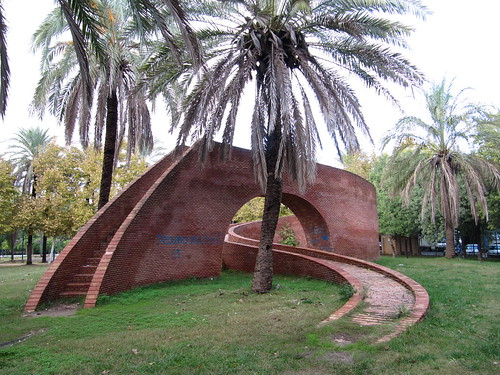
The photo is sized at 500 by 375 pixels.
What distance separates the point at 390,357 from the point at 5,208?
90.1 ft

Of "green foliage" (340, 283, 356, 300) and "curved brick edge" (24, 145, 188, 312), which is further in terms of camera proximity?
"curved brick edge" (24, 145, 188, 312)

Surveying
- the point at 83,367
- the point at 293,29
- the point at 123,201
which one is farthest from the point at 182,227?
the point at 83,367

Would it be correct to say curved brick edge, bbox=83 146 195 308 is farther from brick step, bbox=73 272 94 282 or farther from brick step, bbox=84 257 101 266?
brick step, bbox=84 257 101 266

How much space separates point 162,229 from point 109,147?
347 centimetres

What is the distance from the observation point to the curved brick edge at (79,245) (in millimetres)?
9219

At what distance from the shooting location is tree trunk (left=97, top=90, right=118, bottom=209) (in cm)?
1290

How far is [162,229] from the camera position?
39.2 feet

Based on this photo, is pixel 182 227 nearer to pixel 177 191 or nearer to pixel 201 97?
pixel 177 191

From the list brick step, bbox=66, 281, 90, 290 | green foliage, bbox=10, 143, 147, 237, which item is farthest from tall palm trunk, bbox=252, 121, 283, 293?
green foliage, bbox=10, 143, 147, 237

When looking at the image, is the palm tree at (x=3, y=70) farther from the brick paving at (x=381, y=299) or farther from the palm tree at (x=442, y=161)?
the palm tree at (x=442, y=161)

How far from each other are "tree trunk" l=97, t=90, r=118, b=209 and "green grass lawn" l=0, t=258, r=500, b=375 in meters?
4.64

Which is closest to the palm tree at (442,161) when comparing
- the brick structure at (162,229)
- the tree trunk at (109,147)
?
the brick structure at (162,229)

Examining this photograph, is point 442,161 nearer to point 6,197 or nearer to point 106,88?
point 106,88

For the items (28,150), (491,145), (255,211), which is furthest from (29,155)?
(491,145)
